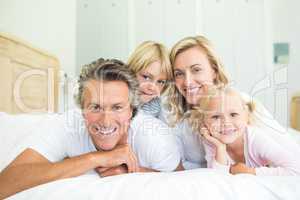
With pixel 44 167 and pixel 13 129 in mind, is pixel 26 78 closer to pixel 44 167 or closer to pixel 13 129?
pixel 13 129

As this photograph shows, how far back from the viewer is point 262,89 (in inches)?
54.9

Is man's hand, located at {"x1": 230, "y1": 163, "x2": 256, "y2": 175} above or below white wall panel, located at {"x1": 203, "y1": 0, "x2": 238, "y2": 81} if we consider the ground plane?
below

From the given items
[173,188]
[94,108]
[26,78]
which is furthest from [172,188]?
[26,78]

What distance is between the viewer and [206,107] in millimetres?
909

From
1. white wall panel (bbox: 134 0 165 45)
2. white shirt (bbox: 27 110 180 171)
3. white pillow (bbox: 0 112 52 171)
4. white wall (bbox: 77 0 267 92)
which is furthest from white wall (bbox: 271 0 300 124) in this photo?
white pillow (bbox: 0 112 52 171)

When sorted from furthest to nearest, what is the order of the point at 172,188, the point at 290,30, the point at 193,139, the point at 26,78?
the point at 290,30 → the point at 26,78 → the point at 193,139 → the point at 172,188

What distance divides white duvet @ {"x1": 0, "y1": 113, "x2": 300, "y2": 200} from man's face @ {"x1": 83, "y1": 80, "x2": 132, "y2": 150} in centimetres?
23

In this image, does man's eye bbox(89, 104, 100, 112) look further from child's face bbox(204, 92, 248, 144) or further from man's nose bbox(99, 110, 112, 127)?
child's face bbox(204, 92, 248, 144)

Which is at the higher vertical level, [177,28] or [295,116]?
[177,28]

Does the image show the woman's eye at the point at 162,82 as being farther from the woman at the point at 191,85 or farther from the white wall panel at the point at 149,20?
the white wall panel at the point at 149,20

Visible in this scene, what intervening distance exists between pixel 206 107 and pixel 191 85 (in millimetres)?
100

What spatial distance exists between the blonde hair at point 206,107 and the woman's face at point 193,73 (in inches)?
1.4

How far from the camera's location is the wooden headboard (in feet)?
3.86

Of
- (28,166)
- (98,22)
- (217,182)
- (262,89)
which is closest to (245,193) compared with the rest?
(217,182)
